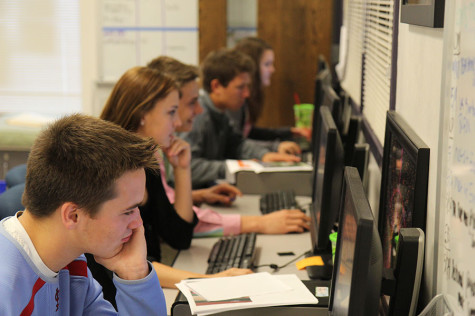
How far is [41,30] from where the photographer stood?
5551 millimetres

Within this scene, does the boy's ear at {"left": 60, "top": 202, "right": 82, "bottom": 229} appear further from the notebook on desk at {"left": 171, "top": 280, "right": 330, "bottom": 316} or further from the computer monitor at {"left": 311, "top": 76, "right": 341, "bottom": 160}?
the computer monitor at {"left": 311, "top": 76, "right": 341, "bottom": 160}

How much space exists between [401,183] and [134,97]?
118cm

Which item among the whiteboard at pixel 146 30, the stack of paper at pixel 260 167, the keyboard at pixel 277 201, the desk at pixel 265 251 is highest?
the whiteboard at pixel 146 30

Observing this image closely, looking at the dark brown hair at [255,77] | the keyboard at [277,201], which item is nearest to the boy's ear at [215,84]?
the dark brown hair at [255,77]

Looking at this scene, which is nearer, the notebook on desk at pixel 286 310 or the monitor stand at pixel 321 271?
the notebook on desk at pixel 286 310

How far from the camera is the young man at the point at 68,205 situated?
1.31 metres

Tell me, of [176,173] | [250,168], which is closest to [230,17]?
[250,168]

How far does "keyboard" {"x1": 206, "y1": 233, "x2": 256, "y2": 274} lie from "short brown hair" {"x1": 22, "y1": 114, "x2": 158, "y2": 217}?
2.70 feet

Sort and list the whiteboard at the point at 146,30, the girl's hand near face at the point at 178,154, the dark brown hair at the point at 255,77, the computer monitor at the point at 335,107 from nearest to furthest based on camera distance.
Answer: the computer monitor at the point at 335,107 < the girl's hand near face at the point at 178,154 < the dark brown hair at the point at 255,77 < the whiteboard at the point at 146,30

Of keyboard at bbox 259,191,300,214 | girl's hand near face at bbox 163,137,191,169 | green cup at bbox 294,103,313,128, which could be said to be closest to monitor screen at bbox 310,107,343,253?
girl's hand near face at bbox 163,137,191,169

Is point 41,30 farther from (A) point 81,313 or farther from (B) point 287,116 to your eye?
(A) point 81,313

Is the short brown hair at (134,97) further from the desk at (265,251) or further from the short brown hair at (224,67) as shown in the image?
the short brown hair at (224,67)

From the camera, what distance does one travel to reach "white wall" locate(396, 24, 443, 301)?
1359 mm

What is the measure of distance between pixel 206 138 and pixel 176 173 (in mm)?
1045
